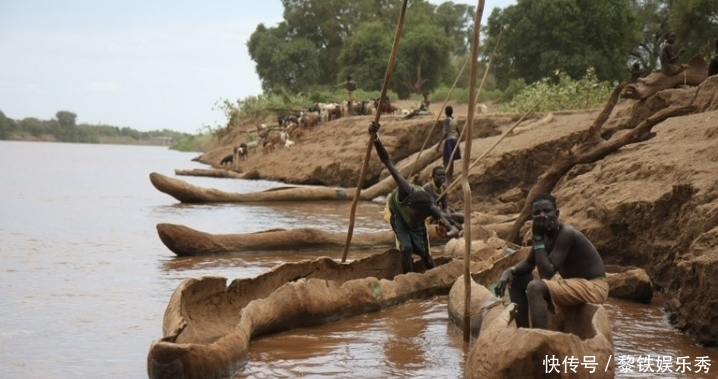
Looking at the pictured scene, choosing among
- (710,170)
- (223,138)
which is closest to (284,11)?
(223,138)

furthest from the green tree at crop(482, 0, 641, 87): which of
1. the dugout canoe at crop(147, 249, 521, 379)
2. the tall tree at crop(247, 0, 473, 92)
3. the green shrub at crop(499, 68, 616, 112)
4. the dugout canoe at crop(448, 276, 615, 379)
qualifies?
the dugout canoe at crop(448, 276, 615, 379)

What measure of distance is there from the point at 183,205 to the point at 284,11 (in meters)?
38.7

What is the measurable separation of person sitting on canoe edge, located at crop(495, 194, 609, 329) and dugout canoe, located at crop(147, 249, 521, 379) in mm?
1752

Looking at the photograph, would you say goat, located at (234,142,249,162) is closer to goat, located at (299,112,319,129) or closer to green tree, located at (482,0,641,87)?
goat, located at (299,112,319,129)

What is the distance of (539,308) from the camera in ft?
18.7

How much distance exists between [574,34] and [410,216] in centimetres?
2532

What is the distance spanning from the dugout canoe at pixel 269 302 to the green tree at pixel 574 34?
24.0m

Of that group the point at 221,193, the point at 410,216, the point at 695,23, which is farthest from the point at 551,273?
the point at 695,23

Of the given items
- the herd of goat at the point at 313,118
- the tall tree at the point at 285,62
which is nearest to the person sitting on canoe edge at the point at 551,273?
the herd of goat at the point at 313,118

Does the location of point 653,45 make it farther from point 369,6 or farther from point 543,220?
point 543,220

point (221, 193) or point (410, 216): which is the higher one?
point (410, 216)

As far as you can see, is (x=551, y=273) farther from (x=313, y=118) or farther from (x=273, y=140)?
(x=273, y=140)

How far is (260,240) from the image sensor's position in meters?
11.3

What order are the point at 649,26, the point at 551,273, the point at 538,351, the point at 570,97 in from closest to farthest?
1. the point at 538,351
2. the point at 551,273
3. the point at 570,97
4. the point at 649,26
